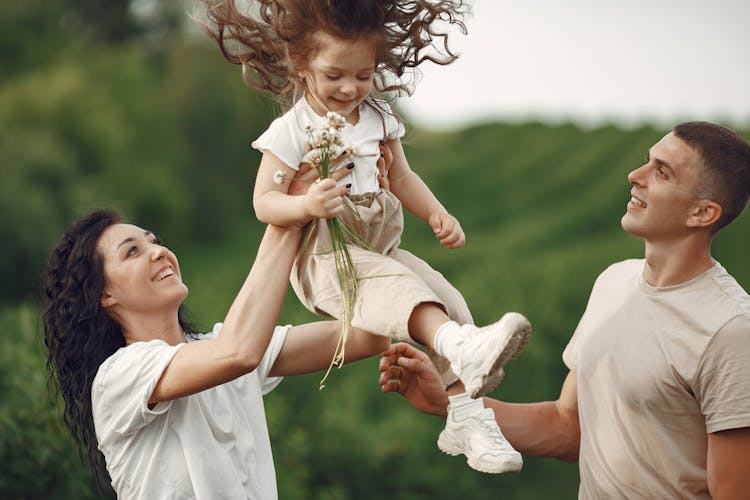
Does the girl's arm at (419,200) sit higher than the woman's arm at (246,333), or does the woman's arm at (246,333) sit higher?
the girl's arm at (419,200)

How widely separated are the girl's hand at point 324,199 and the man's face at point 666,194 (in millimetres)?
1116

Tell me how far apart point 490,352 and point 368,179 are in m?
0.78

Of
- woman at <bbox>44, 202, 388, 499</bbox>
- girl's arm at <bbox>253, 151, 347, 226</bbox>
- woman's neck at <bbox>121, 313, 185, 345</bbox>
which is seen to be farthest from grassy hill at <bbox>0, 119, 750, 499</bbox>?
woman's neck at <bbox>121, 313, 185, 345</bbox>

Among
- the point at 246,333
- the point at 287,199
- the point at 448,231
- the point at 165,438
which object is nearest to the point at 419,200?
the point at 448,231

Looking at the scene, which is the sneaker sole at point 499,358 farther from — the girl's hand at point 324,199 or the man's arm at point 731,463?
the man's arm at point 731,463

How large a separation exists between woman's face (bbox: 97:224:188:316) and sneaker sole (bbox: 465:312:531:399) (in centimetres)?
126

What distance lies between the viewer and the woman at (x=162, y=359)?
10.9 feet

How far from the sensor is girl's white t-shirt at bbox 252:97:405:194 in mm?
3162

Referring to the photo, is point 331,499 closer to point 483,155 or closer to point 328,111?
point 328,111

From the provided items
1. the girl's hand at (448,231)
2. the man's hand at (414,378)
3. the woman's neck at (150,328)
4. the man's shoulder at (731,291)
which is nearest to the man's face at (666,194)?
the man's shoulder at (731,291)

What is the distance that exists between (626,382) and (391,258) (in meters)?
0.95

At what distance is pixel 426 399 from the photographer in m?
4.21

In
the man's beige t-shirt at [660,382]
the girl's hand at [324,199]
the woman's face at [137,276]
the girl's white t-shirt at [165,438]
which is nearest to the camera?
the girl's hand at [324,199]

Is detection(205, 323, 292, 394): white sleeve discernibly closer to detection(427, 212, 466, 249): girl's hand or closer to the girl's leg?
detection(427, 212, 466, 249): girl's hand
